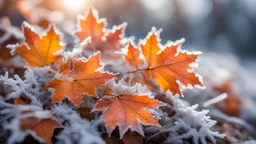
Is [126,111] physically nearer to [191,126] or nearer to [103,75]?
[103,75]

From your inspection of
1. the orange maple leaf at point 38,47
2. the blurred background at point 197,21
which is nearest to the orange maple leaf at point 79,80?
the orange maple leaf at point 38,47

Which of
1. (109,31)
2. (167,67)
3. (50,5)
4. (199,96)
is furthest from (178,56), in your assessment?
(50,5)

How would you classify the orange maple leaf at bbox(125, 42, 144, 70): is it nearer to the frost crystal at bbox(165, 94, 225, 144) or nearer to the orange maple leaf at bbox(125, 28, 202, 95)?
the orange maple leaf at bbox(125, 28, 202, 95)

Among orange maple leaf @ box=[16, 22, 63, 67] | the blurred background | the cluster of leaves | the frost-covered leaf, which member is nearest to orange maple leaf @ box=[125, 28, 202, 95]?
the cluster of leaves

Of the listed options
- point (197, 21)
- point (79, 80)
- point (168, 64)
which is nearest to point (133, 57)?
point (168, 64)

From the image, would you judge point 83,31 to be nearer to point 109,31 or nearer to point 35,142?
point 109,31

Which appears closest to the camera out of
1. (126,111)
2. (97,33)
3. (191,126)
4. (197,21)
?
(126,111)

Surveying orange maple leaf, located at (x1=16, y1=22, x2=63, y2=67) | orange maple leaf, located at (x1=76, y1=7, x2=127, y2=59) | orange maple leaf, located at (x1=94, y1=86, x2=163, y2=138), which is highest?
orange maple leaf, located at (x1=76, y1=7, x2=127, y2=59)
